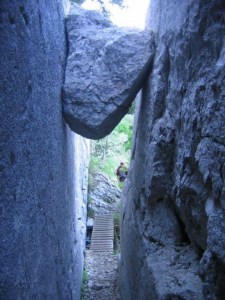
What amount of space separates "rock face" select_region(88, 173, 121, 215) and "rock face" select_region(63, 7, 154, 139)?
730 cm

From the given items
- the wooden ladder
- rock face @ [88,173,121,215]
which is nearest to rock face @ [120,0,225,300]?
the wooden ladder

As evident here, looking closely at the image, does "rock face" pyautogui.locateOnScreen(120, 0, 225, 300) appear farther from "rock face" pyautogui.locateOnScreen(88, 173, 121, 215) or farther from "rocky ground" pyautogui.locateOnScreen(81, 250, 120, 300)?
"rock face" pyautogui.locateOnScreen(88, 173, 121, 215)

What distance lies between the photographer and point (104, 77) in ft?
13.2

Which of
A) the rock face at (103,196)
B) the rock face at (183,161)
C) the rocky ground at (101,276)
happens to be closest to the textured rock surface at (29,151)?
the rock face at (183,161)

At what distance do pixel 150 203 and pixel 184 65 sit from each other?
174 centimetres

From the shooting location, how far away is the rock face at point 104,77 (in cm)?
398

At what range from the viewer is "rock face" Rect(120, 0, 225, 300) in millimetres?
2049

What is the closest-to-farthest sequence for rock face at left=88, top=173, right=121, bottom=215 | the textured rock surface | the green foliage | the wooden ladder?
1. the textured rock surface
2. the wooden ladder
3. rock face at left=88, top=173, right=121, bottom=215
4. the green foliage

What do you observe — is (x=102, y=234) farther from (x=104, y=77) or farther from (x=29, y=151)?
(x=29, y=151)

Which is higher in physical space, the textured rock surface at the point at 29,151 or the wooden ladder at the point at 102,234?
the textured rock surface at the point at 29,151

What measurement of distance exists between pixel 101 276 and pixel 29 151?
593 centimetres

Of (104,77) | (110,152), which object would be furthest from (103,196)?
(104,77)

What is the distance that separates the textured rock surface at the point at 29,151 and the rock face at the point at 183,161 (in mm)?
1156

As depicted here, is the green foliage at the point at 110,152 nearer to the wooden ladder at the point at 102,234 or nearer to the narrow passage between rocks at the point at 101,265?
the wooden ladder at the point at 102,234
